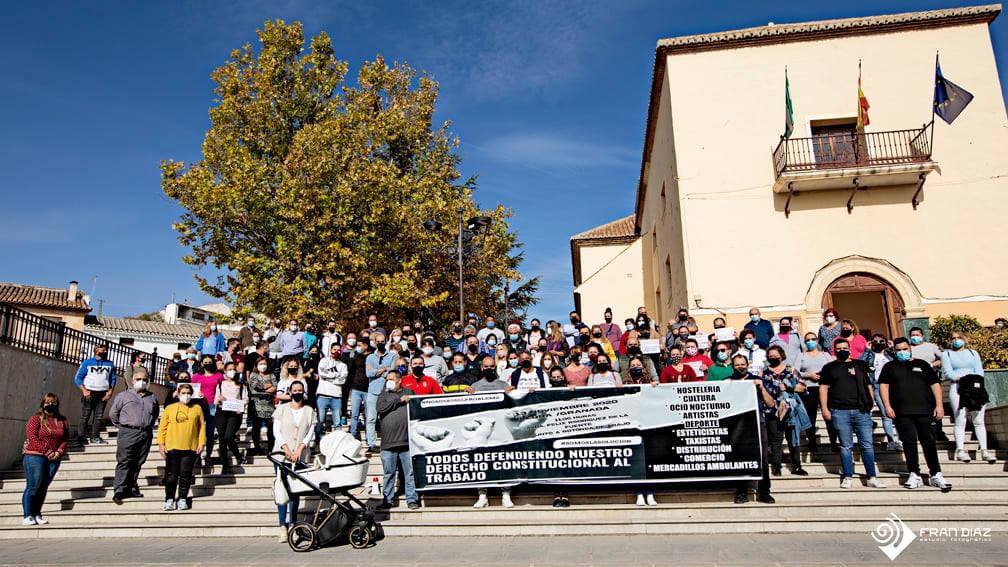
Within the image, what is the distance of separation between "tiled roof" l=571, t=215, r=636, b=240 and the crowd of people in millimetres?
21375

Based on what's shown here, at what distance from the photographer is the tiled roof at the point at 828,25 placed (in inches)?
696

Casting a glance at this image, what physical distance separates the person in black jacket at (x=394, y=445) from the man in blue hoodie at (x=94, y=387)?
6.27m

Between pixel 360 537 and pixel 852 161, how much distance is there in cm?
1663

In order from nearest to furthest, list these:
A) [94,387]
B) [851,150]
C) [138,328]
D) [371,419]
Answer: [371,419], [94,387], [851,150], [138,328]

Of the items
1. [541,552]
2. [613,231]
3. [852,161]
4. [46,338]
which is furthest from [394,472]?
[613,231]

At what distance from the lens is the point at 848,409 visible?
8.43 meters

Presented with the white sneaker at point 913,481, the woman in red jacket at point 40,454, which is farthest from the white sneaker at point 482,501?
the woman in red jacket at point 40,454

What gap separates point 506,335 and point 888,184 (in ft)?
37.9

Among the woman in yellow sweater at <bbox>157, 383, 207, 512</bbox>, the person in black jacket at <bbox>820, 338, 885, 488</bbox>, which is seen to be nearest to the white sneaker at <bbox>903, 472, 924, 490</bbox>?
the person in black jacket at <bbox>820, 338, 885, 488</bbox>

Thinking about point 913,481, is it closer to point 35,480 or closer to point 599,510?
point 599,510

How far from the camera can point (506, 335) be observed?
15.4 m

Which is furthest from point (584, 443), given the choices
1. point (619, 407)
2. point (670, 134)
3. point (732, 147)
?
point (670, 134)

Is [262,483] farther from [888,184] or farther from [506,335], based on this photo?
[888,184]

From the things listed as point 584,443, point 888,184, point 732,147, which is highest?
point 732,147
